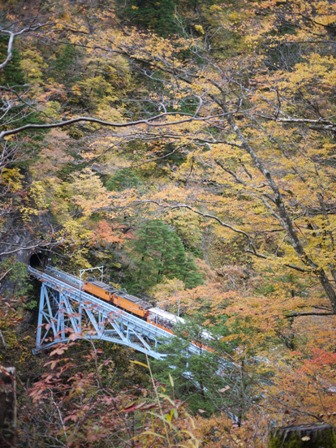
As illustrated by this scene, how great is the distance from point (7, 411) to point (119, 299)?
13564mm

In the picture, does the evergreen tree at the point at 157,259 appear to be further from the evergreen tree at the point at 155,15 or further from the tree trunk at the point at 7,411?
the tree trunk at the point at 7,411

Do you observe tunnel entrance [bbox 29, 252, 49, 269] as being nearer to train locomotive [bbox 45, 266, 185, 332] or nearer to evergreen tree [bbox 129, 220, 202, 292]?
train locomotive [bbox 45, 266, 185, 332]

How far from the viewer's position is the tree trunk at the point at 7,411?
1.55 meters

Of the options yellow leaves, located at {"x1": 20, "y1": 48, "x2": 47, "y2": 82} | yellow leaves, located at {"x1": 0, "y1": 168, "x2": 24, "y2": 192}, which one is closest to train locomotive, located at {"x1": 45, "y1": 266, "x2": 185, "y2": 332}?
yellow leaves, located at {"x1": 0, "y1": 168, "x2": 24, "y2": 192}

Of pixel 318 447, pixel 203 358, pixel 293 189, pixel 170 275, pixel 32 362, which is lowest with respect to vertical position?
pixel 32 362

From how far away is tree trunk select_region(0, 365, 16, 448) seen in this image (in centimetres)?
155

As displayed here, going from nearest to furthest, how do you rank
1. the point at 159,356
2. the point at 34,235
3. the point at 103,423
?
the point at 103,423
the point at 159,356
the point at 34,235

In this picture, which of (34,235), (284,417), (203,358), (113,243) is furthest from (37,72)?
(284,417)

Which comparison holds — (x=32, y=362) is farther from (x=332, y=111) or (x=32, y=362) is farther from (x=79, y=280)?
(x=332, y=111)

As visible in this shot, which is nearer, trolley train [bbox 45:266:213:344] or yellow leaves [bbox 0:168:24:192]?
yellow leaves [bbox 0:168:24:192]

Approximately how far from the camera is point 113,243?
60.4 feet

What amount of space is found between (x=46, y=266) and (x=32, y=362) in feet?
17.9

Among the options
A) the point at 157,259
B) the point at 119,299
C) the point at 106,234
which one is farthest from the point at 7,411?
the point at 157,259

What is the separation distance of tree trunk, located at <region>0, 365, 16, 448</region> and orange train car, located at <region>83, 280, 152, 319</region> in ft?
41.6
